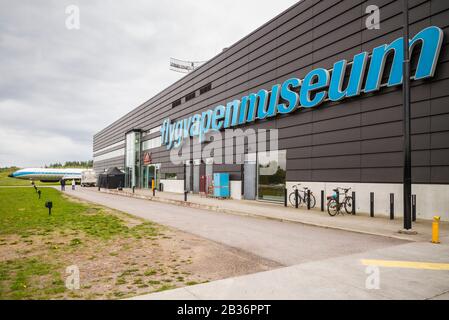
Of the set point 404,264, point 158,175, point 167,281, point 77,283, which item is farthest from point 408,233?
point 158,175

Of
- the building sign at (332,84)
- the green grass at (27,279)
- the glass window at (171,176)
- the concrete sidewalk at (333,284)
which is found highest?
the building sign at (332,84)

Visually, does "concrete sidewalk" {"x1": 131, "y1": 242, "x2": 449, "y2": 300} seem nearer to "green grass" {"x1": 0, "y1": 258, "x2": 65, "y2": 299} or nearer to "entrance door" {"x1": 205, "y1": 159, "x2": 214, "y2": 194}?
"green grass" {"x1": 0, "y1": 258, "x2": 65, "y2": 299}

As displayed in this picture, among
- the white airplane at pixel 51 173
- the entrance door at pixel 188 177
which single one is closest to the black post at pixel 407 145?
the entrance door at pixel 188 177

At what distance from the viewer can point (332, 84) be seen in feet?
55.6

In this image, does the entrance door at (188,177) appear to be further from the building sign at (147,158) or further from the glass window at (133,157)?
the glass window at (133,157)

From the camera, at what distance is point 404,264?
21.1 feet

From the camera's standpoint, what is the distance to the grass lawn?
498cm

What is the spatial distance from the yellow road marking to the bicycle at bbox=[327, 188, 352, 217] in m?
7.75

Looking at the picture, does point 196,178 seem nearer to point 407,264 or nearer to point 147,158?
point 147,158

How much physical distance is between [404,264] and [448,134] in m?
8.37

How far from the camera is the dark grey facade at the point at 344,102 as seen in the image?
1292cm

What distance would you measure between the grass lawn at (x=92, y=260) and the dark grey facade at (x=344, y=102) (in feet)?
34.0

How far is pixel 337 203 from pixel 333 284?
10.0m

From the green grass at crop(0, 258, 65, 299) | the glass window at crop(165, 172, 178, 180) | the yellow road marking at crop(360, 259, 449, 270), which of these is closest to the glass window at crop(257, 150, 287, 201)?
the yellow road marking at crop(360, 259, 449, 270)
